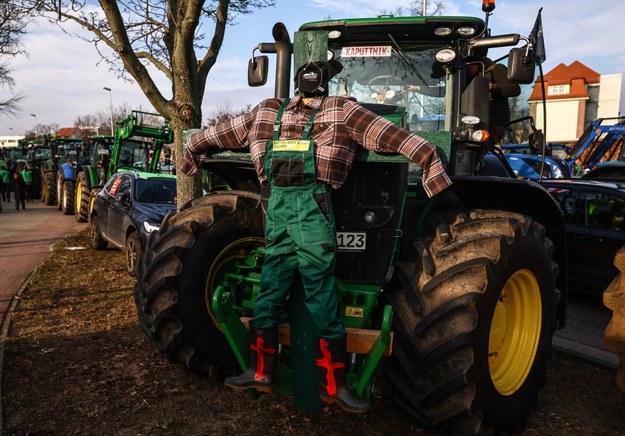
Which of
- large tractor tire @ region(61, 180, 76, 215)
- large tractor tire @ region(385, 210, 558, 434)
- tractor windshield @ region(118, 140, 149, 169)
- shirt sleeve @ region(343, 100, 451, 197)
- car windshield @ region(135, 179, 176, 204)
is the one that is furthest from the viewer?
large tractor tire @ region(61, 180, 76, 215)

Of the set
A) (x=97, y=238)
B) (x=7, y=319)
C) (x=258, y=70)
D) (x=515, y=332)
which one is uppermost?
(x=258, y=70)

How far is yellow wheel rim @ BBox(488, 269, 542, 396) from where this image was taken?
3.94 m

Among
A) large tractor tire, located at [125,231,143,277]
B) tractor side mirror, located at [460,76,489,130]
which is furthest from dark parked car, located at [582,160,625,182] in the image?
large tractor tire, located at [125,231,143,277]

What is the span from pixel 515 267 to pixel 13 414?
137 inches

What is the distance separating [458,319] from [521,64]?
2101 millimetres

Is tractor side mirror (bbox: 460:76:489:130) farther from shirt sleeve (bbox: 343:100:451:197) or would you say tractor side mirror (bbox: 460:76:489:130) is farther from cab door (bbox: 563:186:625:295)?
cab door (bbox: 563:186:625:295)

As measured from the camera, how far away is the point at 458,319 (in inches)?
130

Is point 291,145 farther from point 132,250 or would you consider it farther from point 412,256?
point 132,250

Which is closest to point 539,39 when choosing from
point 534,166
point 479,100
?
point 479,100

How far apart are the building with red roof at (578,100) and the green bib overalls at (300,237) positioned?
56905 millimetres

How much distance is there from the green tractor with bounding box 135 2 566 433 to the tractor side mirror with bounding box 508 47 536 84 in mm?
10

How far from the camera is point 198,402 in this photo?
429 centimetres

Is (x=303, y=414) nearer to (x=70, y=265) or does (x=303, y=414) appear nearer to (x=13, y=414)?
(x=13, y=414)

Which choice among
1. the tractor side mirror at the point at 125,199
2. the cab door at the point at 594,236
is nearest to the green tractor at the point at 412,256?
the cab door at the point at 594,236
